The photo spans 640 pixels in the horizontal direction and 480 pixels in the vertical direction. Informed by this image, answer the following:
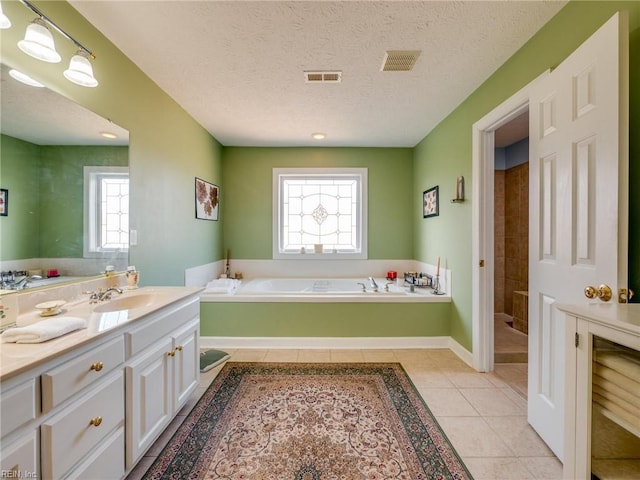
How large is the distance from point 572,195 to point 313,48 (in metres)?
1.72

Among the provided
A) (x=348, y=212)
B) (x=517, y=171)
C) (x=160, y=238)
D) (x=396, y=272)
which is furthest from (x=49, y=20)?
(x=517, y=171)

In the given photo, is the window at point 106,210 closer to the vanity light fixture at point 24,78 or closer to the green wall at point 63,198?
the green wall at point 63,198

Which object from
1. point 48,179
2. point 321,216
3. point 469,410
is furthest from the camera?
point 321,216

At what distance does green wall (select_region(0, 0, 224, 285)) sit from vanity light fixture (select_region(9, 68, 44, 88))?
0.03 meters

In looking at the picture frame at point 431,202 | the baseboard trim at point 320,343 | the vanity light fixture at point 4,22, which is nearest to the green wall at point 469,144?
the picture frame at point 431,202

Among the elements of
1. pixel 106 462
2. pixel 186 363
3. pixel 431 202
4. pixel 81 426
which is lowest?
pixel 106 462

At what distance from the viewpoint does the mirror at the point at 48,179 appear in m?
1.21

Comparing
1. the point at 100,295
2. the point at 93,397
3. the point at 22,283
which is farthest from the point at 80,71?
the point at 93,397

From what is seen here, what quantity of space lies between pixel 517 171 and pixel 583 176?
111 inches

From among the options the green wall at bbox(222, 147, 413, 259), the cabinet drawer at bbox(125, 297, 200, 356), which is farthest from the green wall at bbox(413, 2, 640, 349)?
the cabinet drawer at bbox(125, 297, 200, 356)

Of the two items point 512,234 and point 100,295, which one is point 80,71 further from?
point 512,234

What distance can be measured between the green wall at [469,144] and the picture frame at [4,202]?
2.77 meters

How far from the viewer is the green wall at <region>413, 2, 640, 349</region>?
113 centimetres

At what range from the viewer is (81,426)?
98cm
